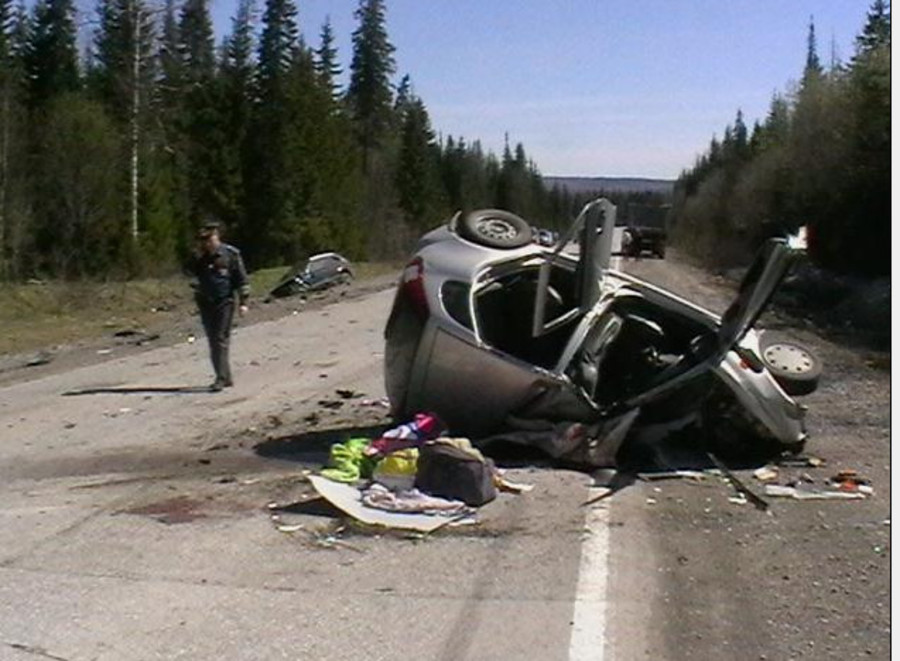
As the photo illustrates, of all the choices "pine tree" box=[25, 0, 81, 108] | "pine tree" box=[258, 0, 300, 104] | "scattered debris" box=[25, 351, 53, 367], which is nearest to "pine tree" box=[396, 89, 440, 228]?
"pine tree" box=[258, 0, 300, 104]

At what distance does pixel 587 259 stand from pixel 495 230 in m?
1.34

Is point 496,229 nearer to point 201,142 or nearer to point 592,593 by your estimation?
point 592,593

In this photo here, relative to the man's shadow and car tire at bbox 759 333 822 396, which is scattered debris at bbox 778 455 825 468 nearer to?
car tire at bbox 759 333 822 396

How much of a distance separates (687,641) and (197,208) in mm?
59794

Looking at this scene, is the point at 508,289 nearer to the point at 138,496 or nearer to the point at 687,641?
the point at 138,496

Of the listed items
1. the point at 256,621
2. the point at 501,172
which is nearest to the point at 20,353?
the point at 256,621

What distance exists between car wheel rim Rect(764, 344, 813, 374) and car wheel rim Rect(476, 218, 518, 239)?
2.21m

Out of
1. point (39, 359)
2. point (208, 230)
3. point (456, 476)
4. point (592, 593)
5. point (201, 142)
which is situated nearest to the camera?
point (592, 593)

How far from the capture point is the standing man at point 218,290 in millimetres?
15516

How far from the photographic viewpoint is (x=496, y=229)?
1167 centimetres

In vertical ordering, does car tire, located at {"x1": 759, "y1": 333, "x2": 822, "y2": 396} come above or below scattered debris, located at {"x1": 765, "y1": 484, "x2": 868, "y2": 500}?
above

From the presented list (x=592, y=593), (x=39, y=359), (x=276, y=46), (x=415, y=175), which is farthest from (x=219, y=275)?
(x=415, y=175)

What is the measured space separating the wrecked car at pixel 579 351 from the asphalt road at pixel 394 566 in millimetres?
522

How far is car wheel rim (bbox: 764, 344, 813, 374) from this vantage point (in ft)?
36.6
